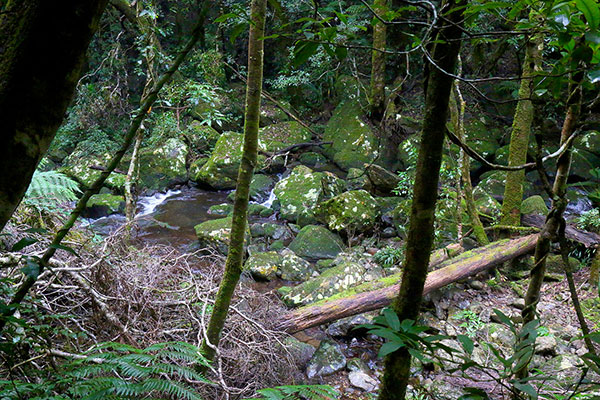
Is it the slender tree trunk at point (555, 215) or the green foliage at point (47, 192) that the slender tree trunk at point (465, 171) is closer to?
the slender tree trunk at point (555, 215)

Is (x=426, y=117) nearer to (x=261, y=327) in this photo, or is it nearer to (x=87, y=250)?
(x=261, y=327)

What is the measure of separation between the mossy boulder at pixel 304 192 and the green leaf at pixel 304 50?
638 centimetres

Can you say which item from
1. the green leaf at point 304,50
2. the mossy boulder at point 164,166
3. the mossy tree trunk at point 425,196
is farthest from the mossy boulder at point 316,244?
the green leaf at point 304,50

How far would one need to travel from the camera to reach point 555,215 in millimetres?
1006

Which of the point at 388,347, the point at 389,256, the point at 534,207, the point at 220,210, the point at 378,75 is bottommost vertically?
the point at 220,210

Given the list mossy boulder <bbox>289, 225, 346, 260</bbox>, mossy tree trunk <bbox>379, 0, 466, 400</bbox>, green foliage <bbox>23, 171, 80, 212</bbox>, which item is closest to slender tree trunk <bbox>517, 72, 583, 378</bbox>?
mossy tree trunk <bbox>379, 0, 466, 400</bbox>

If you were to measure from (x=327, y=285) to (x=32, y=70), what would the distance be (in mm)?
4284

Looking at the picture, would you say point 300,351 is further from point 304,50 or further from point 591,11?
point 591,11

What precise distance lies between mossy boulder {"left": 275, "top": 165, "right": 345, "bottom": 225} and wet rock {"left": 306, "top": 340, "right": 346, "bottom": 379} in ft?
12.4

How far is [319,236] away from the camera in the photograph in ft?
20.9

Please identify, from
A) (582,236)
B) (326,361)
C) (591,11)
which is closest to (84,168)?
(326,361)

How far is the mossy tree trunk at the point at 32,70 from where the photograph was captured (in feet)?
1.73

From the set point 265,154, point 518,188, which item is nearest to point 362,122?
point 265,154

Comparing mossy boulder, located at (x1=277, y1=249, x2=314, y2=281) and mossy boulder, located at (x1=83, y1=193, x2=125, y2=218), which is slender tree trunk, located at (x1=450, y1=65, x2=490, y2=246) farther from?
mossy boulder, located at (x1=83, y1=193, x2=125, y2=218)
